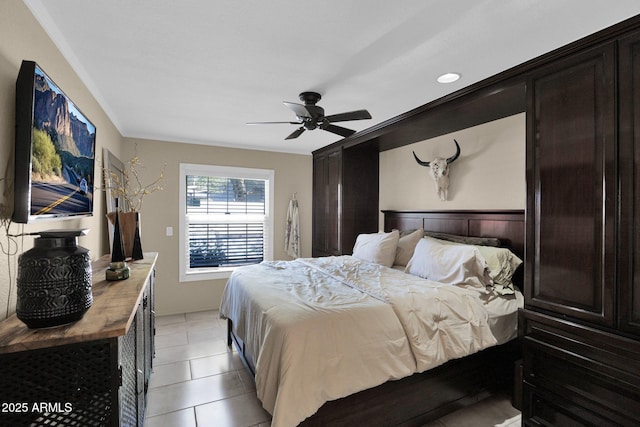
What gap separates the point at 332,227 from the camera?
4691 millimetres

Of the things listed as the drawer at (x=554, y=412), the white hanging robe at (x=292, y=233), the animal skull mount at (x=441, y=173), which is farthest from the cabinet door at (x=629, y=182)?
the white hanging robe at (x=292, y=233)

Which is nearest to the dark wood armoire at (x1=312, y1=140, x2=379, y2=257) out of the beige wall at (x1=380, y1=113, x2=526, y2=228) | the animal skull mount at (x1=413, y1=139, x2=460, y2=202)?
the beige wall at (x1=380, y1=113, x2=526, y2=228)

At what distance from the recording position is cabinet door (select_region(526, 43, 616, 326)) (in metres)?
1.71

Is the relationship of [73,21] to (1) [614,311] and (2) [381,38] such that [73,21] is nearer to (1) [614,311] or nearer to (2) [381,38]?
(2) [381,38]

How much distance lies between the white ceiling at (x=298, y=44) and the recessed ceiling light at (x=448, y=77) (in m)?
0.06

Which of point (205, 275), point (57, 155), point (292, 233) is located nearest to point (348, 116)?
point (57, 155)

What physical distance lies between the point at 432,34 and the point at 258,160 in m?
3.56

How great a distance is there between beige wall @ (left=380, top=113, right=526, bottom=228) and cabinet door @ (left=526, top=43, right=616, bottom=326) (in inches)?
29.4

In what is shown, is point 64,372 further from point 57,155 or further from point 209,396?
point 209,396

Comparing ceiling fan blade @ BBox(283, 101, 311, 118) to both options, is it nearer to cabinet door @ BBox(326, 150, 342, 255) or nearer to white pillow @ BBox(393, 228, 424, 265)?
white pillow @ BBox(393, 228, 424, 265)

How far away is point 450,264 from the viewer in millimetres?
2684

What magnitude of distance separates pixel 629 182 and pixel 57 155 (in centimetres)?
307

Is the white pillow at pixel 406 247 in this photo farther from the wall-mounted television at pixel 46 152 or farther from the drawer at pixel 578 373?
the wall-mounted television at pixel 46 152

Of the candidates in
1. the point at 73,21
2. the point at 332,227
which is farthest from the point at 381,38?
the point at 332,227
